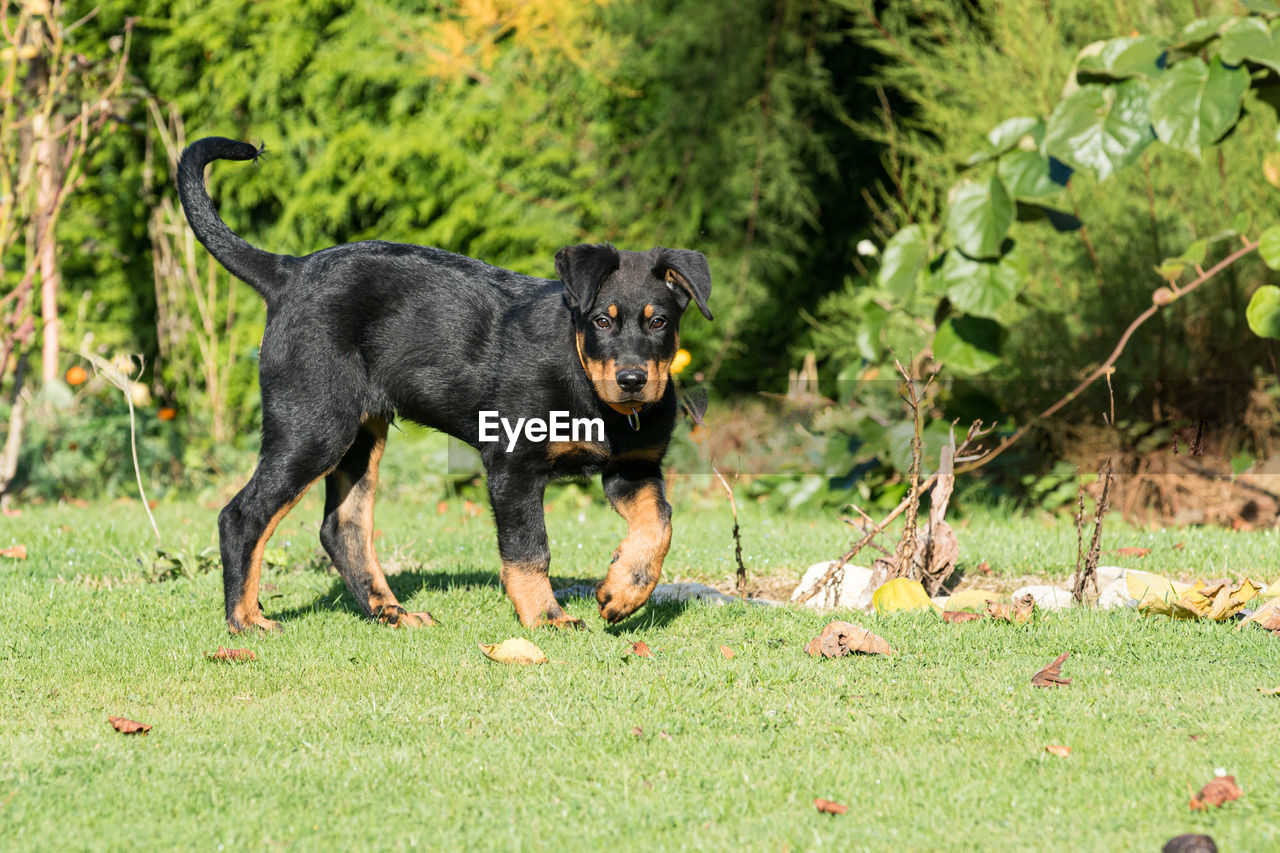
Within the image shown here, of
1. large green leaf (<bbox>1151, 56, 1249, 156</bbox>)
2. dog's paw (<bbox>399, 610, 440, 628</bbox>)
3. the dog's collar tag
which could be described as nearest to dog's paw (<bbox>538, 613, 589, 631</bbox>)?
dog's paw (<bbox>399, 610, 440, 628</bbox>)

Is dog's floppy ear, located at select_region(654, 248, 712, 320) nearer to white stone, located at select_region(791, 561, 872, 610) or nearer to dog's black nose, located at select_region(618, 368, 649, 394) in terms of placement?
dog's black nose, located at select_region(618, 368, 649, 394)

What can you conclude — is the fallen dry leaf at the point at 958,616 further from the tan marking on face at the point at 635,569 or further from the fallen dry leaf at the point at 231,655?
the fallen dry leaf at the point at 231,655

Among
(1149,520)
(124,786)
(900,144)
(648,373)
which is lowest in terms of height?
(1149,520)

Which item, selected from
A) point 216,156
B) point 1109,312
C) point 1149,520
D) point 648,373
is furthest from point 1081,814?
point 1109,312

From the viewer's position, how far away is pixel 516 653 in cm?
405

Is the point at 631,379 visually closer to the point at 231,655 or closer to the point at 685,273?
the point at 685,273

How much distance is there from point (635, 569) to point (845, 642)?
727 millimetres

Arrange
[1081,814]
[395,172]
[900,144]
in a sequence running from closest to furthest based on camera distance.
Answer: [1081,814] < [900,144] < [395,172]

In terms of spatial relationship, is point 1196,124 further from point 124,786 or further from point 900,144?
point 124,786

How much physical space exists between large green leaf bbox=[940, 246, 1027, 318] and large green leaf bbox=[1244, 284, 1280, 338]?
1056mm

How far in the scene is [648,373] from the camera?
13.3ft

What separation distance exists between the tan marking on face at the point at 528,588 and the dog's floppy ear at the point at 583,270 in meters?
0.93

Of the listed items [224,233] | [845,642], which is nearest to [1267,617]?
[845,642]

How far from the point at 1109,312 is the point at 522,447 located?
481 centimetres
